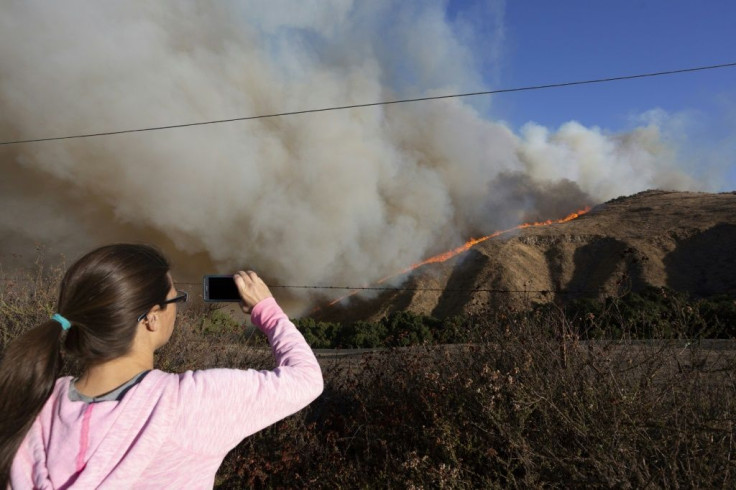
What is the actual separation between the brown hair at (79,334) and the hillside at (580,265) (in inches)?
639

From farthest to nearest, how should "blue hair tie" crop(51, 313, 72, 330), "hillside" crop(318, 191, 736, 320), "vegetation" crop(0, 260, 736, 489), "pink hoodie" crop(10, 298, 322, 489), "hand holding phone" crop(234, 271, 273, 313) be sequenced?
"hillside" crop(318, 191, 736, 320), "vegetation" crop(0, 260, 736, 489), "hand holding phone" crop(234, 271, 273, 313), "blue hair tie" crop(51, 313, 72, 330), "pink hoodie" crop(10, 298, 322, 489)

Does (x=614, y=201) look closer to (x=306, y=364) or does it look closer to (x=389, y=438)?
(x=389, y=438)

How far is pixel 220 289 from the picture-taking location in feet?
5.51

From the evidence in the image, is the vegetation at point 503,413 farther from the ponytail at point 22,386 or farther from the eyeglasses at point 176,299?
the ponytail at point 22,386

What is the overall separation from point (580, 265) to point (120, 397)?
22.8 meters

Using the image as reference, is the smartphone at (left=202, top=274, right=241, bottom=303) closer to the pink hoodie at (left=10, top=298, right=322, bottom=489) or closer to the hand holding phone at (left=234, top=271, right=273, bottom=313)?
the hand holding phone at (left=234, top=271, right=273, bottom=313)

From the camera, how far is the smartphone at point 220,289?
165 centimetres

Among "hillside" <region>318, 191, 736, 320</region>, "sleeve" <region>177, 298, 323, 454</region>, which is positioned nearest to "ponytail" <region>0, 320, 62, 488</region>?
"sleeve" <region>177, 298, 323, 454</region>

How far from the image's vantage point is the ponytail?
1203 mm

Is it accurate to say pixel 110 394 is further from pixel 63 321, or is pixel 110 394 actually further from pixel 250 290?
pixel 250 290

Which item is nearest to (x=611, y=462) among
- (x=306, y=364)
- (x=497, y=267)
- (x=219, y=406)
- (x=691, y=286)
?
(x=306, y=364)

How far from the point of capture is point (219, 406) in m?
1.19

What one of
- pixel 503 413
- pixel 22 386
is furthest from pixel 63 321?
pixel 503 413

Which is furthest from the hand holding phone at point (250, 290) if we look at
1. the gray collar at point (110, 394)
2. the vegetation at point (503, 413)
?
the vegetation at point (503, 413)
